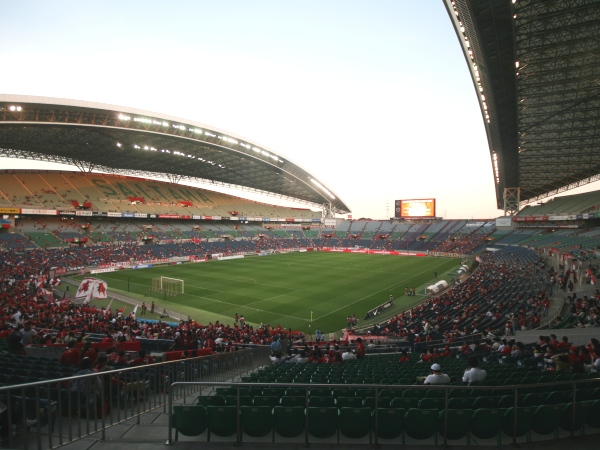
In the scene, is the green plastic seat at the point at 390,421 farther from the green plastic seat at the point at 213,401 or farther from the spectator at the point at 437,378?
the green plastic seat at the point at 213,401

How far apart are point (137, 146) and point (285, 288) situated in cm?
3447

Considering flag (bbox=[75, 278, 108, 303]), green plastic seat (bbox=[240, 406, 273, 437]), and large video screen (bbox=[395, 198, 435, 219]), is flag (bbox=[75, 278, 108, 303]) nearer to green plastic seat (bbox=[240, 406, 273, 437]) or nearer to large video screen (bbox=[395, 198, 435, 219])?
→ green plastic seat (bbox=[240, 406, 273, 437])

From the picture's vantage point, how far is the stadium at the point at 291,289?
4.96 metres

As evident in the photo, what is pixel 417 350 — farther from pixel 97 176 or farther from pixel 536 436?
pixel 97 176

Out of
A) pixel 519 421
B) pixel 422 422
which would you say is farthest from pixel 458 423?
pixel 519 421

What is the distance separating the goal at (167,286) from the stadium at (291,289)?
276 millimetres

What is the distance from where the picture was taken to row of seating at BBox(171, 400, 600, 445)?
188 inches

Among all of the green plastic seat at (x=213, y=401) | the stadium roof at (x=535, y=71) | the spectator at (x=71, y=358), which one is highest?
the stadium roof at (x=535, y=71)

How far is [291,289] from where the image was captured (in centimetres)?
3747

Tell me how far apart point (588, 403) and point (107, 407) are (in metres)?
7.49

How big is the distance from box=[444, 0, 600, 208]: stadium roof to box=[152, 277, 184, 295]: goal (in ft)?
105

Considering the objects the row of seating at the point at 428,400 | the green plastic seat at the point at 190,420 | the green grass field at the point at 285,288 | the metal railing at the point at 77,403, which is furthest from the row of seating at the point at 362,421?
the green grass field at the point at 285,288

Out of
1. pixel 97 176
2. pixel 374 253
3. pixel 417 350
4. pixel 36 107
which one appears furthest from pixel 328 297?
pixel 97 176

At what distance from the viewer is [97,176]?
238 feet
